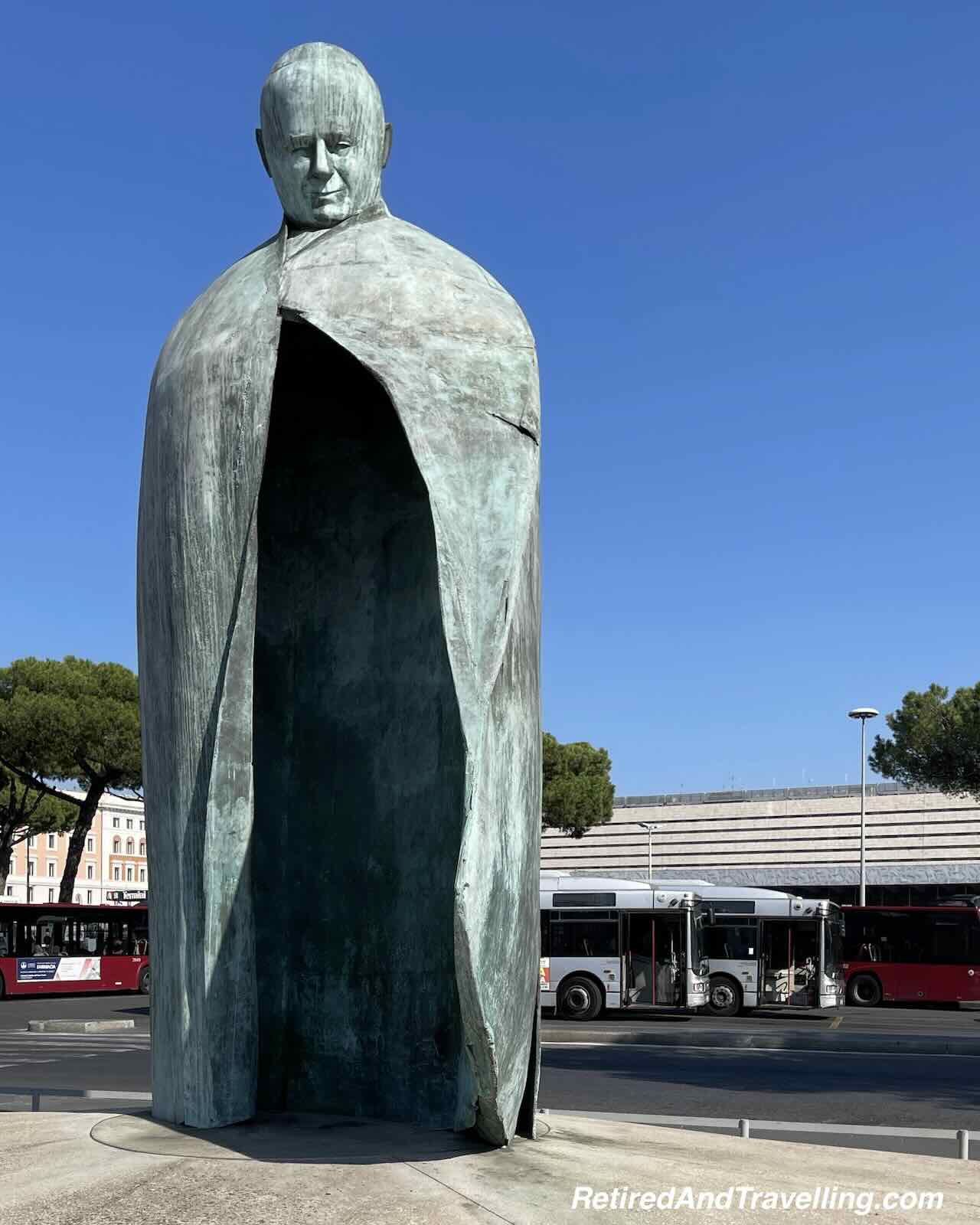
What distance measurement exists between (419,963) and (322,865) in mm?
692

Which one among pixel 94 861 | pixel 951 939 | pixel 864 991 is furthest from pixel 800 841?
pixel 94 861

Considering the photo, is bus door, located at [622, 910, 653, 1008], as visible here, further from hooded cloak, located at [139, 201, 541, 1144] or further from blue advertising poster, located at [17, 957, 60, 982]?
hooded cloak, located at [139, 201, 541, 1144]

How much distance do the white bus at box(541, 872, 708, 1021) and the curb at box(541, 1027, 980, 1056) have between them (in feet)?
14.3

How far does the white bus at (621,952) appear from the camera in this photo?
25.2 m

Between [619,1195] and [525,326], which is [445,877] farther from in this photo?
[525,326]

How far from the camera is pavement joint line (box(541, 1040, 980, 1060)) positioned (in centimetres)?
1802

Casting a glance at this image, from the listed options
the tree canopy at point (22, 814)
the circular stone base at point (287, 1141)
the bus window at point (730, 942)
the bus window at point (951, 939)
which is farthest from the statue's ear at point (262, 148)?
the tree canopy at point (22, 814)

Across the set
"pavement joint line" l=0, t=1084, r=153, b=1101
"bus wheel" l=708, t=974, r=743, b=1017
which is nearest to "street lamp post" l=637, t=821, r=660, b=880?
"bus wheel" l=708, t=974, r=743, b=1017

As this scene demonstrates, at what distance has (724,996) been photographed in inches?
1037

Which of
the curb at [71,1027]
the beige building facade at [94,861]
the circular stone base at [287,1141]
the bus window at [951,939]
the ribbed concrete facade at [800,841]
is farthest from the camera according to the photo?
the beige building facade at [94,861]

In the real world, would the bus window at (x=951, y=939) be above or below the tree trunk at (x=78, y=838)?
below

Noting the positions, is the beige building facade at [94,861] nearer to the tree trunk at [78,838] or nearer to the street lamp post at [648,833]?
the street lamp post at [648,833]

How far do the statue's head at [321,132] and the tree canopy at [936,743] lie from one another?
37.8m

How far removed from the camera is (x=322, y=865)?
6867mm
